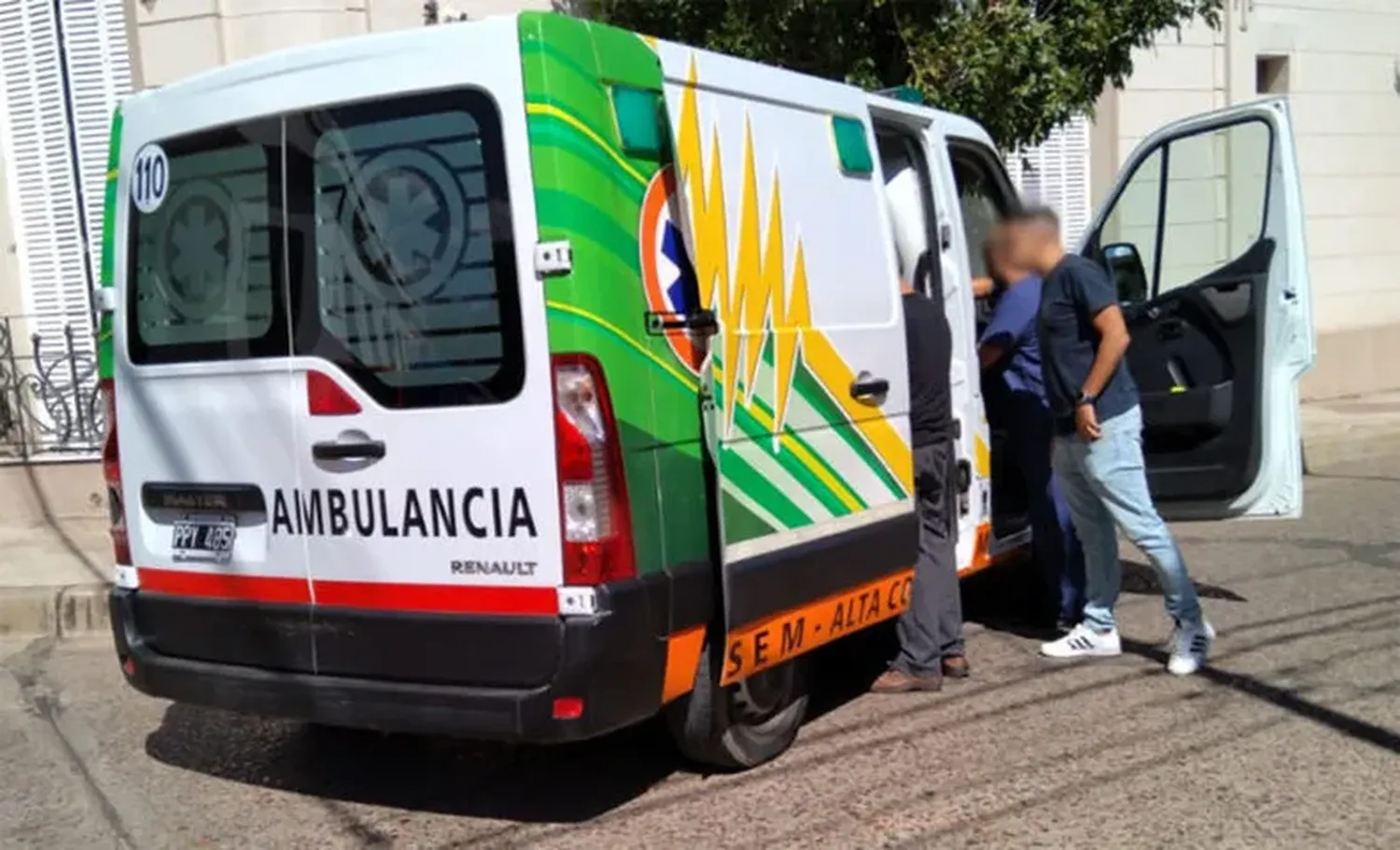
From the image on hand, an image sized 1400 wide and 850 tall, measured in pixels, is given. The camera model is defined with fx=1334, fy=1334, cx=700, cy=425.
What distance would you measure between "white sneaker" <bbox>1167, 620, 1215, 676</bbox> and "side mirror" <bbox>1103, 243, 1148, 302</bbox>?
1.79 meters

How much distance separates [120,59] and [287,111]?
7201mm

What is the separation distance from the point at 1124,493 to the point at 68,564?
19.6ft

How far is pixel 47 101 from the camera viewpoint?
10023mm

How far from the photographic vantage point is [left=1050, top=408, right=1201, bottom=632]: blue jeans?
502cm

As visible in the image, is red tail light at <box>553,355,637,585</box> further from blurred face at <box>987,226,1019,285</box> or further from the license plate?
blurred face at <box>987,226,1019,285</box>

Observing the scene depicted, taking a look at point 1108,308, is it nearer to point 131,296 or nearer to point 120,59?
point 131,296

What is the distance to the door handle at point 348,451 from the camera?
3.56 meters

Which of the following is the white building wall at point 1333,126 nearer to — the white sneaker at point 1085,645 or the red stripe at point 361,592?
the white sneaker at point 1085,645

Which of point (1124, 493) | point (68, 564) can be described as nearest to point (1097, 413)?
point (1124, 493)

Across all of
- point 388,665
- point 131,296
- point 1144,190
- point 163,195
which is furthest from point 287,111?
point 1144,190

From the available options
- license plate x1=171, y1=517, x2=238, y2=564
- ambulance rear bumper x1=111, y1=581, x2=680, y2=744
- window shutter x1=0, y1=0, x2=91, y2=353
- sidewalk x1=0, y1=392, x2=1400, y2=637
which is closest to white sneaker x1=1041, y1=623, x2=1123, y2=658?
ambulance rear bumper x1=111, y1=581, x2=680, y2=744

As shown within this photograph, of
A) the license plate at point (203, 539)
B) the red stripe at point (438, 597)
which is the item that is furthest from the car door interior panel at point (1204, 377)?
the license plate at point (203, 539)

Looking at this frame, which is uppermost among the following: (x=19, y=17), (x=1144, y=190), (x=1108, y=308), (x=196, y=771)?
(x=19, y=17)

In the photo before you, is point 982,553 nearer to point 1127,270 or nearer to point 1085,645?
point 1085,645
